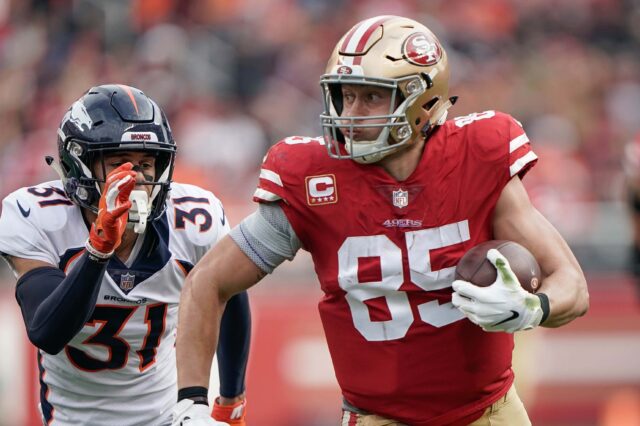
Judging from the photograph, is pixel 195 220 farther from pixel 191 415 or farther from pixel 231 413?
pixel 191 415

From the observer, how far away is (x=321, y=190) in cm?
370

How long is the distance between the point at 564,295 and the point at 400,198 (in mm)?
582

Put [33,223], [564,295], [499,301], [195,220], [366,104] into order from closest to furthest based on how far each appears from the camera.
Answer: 1. [499,301]
2. [564,295]
3. [366,104]
4. [33,223]
5. [195,220]

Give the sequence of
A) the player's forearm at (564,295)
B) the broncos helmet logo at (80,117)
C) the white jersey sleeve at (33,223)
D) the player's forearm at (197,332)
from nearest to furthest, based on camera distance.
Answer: the player's forearm at (564,295), the player's forearm at (197,332), the white jersey sleeve at (33,223), the broncos helmet logo at (80,117)

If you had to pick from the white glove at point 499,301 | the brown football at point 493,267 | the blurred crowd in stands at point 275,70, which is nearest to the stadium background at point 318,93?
the blurred crowd in stands at point 275,70

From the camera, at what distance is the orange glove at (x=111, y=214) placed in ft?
12.0

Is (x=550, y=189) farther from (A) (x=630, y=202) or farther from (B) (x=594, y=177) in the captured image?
(A) (x=630, y=202)

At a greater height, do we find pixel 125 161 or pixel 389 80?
pixel 389 80

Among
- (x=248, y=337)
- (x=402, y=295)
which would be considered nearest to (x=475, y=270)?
(x=402, y=295)

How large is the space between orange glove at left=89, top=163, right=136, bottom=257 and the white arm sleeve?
13.8 inches

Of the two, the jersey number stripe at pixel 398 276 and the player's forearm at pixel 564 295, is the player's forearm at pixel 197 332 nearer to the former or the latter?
the jersey number stripe at pixel 398 276

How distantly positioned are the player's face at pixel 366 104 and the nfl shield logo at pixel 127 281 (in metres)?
0.93

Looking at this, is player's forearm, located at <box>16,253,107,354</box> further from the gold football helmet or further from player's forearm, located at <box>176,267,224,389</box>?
the gold football helmet

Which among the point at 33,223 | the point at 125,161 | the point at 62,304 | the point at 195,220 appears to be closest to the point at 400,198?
the point at 195,220
